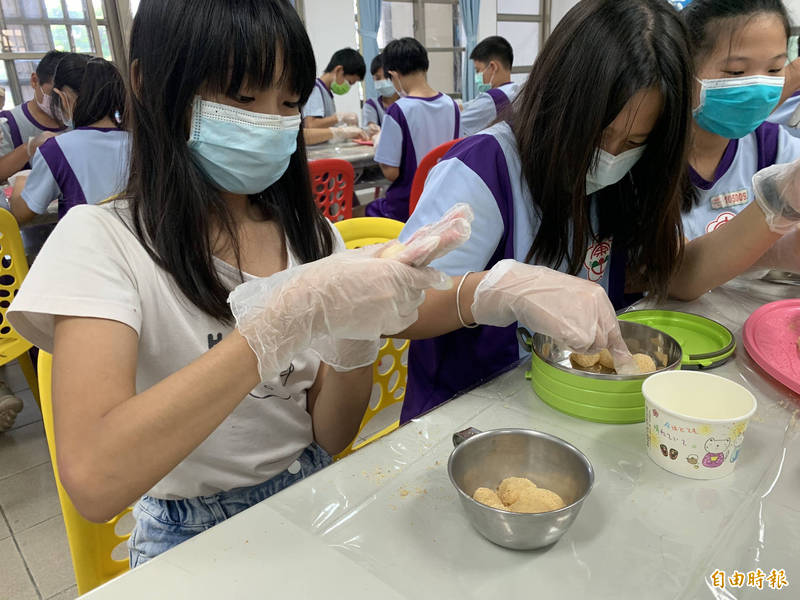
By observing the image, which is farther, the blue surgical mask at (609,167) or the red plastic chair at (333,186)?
the red plastic chair at (333,186)

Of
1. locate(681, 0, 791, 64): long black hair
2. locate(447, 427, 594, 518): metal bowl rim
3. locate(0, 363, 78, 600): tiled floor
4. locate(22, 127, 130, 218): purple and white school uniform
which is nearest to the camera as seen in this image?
locate(447, 427, 594, 518): metal bowl rim

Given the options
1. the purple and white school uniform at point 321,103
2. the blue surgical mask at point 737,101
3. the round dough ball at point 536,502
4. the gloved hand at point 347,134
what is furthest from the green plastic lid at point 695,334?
the purple and white school uniform at point 321,103

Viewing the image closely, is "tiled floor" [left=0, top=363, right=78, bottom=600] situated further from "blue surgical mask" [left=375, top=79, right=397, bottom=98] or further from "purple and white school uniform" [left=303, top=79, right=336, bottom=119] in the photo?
"blue surgical mask" [left=375, top=79, right=397, bottom=98]

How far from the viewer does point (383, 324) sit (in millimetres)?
760

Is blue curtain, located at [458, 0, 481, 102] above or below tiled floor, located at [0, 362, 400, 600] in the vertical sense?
above

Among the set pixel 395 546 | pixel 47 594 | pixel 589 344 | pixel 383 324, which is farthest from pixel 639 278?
pixel 47 594

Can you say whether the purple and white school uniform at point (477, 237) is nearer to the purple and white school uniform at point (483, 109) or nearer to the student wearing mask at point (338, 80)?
the purple and white school uniform at point (483, 109)

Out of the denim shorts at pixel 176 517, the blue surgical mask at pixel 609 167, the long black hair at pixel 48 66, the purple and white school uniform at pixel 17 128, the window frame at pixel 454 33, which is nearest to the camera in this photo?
the denim shorts at pixel 176 517

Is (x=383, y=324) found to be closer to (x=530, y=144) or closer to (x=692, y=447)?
(x=692, y=447)

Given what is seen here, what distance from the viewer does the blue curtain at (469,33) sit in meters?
7.70

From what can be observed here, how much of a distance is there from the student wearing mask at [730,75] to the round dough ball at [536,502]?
916mm

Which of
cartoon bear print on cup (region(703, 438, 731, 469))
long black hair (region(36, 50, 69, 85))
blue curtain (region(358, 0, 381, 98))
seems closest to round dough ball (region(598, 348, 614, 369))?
cartoon bear print on cup (region(703, 438, 731, 469))

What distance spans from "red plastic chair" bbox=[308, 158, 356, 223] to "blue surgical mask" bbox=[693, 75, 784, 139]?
4.88 ft

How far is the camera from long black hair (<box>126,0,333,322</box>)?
79 cm
